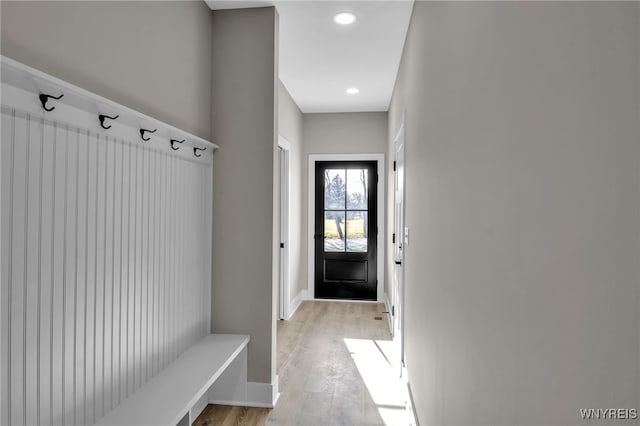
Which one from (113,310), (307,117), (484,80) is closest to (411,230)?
(484,80)

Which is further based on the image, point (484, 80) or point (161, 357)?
point (161, 357)

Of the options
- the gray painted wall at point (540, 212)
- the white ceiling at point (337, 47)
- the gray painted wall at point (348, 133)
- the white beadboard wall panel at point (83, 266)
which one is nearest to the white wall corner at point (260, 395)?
the white beadboard wall panel at point (83, 266)

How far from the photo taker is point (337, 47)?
3250mm

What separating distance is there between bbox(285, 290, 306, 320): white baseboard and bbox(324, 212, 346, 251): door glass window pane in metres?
0.77

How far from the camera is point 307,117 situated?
18.1 feet

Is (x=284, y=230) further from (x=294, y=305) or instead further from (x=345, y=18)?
(x=345, y=18)

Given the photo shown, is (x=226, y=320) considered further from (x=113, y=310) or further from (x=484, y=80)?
(x=484, y=80)

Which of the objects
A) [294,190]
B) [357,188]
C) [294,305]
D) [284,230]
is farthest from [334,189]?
[294,305]

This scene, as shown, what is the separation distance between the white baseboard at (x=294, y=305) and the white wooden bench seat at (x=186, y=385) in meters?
2.00

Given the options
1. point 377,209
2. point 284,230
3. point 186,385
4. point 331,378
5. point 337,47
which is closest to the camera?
point 186,385

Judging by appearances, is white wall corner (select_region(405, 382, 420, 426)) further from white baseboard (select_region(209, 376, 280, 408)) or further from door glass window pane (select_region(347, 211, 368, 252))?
door glass window pane (select_region(347, 211, 368, 252))

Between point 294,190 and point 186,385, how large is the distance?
11.1ft

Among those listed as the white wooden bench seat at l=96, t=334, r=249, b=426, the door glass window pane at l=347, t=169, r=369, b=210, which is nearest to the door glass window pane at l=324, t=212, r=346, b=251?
the door glass window pane at l=347, t=169, r=369, b=210

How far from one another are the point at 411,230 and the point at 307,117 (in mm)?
3367
